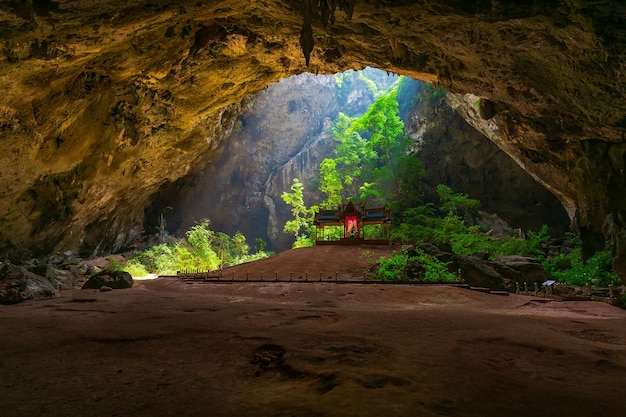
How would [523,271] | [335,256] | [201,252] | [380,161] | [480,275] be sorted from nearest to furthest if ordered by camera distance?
[480,275] < [523,271] < [335,256] < [201,252] < [380,161]

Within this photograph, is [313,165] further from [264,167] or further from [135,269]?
[135,269]

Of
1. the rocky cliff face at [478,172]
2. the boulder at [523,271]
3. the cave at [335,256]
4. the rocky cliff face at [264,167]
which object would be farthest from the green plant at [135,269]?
the rocky cliff face at [478,172]

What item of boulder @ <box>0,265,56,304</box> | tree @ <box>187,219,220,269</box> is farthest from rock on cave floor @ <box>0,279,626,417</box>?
tree @ <box>187,219,220,269</box>

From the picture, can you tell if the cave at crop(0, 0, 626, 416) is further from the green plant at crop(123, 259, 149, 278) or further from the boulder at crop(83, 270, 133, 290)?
the green plant at crop(123, 259, 149, 278)

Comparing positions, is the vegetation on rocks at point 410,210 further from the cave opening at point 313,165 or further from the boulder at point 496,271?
the cave opening at point 313,165

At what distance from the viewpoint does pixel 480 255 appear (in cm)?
1609

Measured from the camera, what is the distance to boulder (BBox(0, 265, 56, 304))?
23.0 ft

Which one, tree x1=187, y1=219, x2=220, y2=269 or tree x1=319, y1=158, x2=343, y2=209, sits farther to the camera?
tree x1=319, y1=158, x2=343, y2=209

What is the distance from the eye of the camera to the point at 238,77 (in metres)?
14.6

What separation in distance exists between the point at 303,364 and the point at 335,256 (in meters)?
15.7

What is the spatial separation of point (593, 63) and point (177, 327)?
1096 centimetres

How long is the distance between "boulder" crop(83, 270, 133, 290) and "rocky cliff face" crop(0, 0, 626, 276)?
4.92 m

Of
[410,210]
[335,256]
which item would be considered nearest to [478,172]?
[410,210]

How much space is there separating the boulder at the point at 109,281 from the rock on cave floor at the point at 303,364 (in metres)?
5.10
